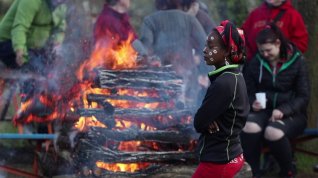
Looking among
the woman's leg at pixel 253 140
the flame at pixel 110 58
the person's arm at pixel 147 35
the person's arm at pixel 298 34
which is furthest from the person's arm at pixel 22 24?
the person's arm at pixel 298 34

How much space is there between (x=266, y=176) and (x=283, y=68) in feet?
4.28

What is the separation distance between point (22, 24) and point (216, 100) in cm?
358

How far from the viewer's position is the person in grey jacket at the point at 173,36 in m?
8.98

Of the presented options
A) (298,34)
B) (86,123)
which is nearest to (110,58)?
(86,123)

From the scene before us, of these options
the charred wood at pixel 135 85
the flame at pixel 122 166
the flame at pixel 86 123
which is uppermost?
the charred wood at pixel 135 85

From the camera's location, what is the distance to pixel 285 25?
8328mm

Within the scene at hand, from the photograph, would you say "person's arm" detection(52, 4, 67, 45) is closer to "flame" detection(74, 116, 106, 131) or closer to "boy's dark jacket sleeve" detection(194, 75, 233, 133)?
"flame" detection(74, 116, 106, 131)

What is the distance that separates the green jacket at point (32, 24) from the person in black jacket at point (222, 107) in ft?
10.9

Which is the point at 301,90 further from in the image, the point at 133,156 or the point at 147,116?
the point at 133,156

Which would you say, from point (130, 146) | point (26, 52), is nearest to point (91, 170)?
point (130, 146)

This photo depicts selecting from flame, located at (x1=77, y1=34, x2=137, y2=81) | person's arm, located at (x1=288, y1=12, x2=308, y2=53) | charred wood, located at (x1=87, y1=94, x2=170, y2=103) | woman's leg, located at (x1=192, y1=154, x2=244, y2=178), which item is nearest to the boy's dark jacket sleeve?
woman's leg, located at (x1=192, y1=154, x2=244, y2=178)

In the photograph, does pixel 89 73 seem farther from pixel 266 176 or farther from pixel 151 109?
pixel 266 176

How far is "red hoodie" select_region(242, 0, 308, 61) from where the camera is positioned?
830 centimetres

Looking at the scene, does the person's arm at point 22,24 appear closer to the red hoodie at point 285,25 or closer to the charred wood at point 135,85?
the charred wood at point 135,85
